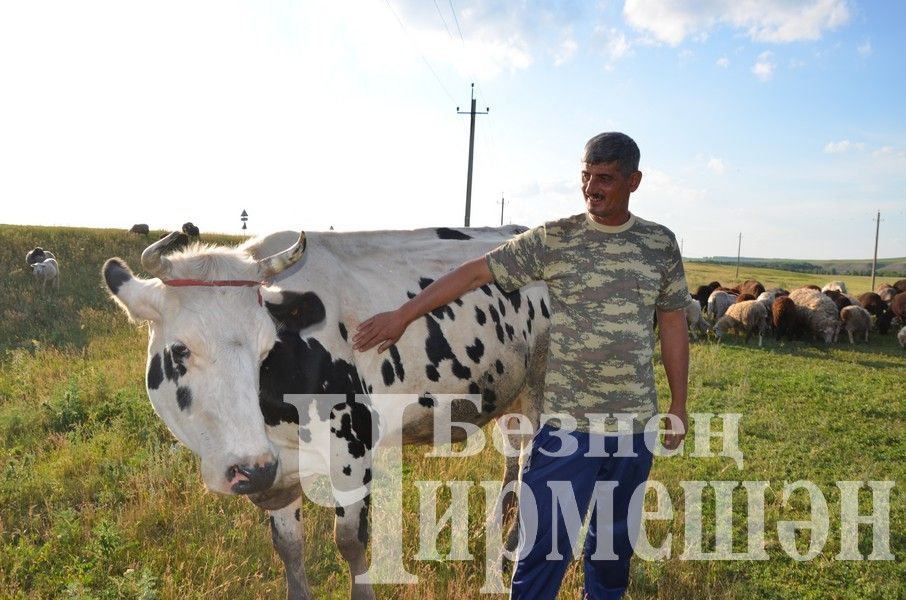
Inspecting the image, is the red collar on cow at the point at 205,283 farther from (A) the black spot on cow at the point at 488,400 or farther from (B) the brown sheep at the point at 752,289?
(B) the brown sheep at the point at 752,289

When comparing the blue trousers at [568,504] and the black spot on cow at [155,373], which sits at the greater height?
the black spot on cow at [155,373]

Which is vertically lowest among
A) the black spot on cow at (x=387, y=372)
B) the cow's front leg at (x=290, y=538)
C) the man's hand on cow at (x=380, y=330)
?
the cow's front leg at (x=290, y=538)

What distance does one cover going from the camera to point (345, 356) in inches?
130

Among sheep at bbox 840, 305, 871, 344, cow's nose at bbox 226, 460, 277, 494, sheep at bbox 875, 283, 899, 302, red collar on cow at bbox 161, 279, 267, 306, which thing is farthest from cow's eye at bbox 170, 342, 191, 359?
sheep at bbox 875, 283, 899, 302

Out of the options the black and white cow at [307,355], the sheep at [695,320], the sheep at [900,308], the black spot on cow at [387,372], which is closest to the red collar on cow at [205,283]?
the black and white cow at [307,355]

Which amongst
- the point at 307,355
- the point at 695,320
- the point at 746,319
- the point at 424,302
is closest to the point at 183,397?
the point at 307,355

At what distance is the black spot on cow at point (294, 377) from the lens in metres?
3.09

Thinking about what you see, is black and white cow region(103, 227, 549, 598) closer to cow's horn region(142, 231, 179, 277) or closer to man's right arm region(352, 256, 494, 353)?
cow's horn region(142, 231, 179, 277)

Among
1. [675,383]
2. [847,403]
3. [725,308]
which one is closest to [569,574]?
[675,383]

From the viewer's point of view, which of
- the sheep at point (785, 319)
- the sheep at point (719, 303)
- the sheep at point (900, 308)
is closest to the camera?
the sheep at point (785, 319)

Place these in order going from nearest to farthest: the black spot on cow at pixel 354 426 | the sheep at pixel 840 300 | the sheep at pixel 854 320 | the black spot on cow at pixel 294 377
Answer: the black spot on cow at pixel 294 377
the black spot on cow at pixel 354 426
the sheep at pixel 854 320
the sheep at pixel 840 300

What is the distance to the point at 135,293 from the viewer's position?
9.05ft

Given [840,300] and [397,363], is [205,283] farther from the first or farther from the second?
[840,300]

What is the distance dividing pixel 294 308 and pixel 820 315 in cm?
2025
